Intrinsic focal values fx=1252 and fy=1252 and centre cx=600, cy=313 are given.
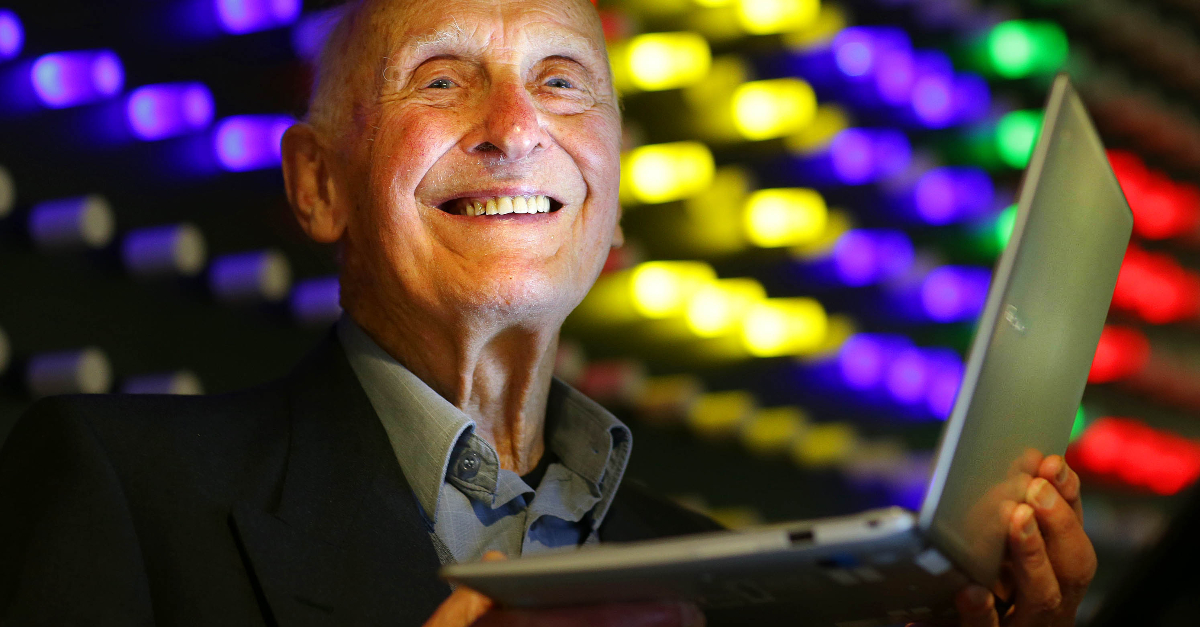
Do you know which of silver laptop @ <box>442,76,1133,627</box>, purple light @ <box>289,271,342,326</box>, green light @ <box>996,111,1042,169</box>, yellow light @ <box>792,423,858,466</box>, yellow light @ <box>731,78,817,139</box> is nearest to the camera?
silver laptop @ <box>442,76,1133,627</box>

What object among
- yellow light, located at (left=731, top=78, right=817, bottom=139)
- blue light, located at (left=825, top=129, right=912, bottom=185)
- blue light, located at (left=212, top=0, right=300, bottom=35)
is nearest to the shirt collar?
blue light, located at (left=212, top=0, right=300, bottom=35)

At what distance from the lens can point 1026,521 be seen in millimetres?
899

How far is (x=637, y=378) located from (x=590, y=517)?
39.5 inches

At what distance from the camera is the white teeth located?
1.11m

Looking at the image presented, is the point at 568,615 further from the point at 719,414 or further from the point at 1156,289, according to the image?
the point at 1156,289

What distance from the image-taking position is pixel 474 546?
3.52 ft

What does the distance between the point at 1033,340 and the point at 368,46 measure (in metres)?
0.69

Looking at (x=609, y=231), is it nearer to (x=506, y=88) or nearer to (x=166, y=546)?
(x=506, y=88)

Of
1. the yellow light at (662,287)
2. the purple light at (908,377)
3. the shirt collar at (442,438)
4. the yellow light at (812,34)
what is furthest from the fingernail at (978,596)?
the purple light at (908,377)

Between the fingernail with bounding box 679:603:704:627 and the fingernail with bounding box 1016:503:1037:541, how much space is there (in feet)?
0.87

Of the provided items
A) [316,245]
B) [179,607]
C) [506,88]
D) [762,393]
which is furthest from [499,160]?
[762,393]

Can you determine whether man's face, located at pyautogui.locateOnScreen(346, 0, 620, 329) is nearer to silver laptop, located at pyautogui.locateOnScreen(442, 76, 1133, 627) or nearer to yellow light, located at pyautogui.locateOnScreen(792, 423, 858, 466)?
silver laptop, located at pyautogui.locateOnScreen(442, 76, 1133, 627)

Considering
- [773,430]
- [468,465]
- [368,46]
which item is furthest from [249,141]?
[773,430]

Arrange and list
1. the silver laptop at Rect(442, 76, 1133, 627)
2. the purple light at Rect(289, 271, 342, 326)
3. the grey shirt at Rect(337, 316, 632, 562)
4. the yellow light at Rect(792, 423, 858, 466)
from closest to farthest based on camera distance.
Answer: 1. the silver laptop at Rect(442, 76, 1133, 627)
2. the grey shirt at Rect(337, 316, 632, 562)
3. the purple light at Rect(289, 271, 342, 326)
4. the yellow light at Rect(792, 423, 858, 466)
